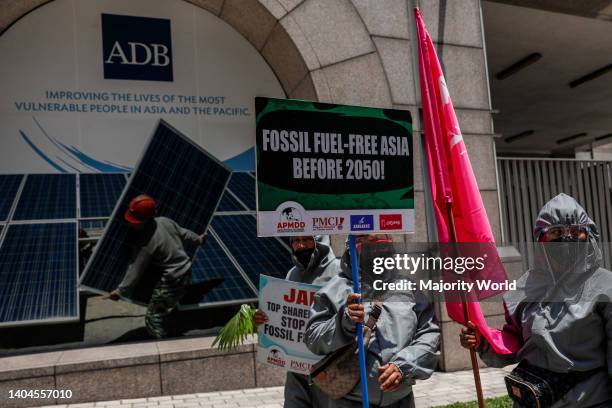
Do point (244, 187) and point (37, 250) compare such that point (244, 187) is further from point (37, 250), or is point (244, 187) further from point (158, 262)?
point (37, 250)

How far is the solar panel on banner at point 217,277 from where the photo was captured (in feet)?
23.6

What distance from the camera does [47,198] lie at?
668 cm

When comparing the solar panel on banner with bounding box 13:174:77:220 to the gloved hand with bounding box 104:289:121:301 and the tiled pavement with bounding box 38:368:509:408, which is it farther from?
the tiled pavement with bounding box 38:368:509:408

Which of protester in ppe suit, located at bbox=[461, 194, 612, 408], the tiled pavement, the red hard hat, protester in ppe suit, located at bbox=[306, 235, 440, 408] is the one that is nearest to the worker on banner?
the red hard hat

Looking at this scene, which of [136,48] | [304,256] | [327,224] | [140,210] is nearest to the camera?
[327,224]

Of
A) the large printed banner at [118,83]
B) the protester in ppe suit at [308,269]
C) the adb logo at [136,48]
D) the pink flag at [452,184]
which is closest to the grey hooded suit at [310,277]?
the protester in ppe suit at [308,269]

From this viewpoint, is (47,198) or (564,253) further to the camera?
(47,198)

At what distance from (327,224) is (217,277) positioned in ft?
14.7

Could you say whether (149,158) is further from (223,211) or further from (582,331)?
(582,331)

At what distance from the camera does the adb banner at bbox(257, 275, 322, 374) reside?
3.87 m

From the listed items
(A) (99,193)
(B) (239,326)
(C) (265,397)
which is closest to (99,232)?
(A) (99,193)

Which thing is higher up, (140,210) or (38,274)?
(140,210)

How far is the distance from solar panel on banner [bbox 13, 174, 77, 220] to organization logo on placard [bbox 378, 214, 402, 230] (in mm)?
4821

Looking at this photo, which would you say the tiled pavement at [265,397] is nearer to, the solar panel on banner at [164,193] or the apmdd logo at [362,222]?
the solar panel on banner at [164,193]
